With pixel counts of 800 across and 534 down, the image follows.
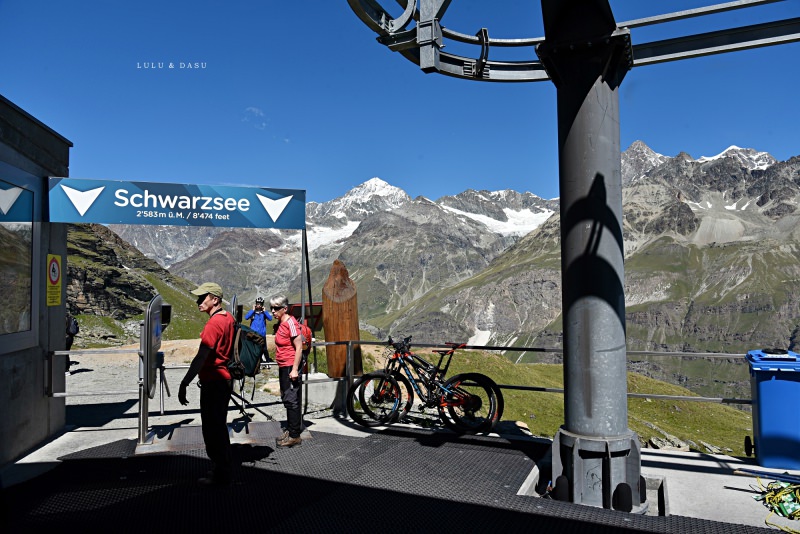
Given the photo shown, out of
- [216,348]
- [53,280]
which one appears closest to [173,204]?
[53,280]

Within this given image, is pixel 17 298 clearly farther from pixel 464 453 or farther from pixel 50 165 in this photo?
pixel 464 453

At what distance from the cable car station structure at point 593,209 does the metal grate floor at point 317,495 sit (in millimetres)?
503

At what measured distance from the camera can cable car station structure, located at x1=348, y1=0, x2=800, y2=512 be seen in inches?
225

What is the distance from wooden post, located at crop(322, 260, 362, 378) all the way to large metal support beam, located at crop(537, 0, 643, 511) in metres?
5.80

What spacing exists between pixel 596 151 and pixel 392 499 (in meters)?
3.97

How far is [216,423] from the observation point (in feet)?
20.4

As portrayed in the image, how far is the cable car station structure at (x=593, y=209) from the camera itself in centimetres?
572

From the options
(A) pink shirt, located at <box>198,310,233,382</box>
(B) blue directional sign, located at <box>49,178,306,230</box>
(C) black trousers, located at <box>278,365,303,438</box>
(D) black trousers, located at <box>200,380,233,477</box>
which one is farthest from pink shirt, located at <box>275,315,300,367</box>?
(B) blue directional sign, located at <box>49,178,306,230</box>

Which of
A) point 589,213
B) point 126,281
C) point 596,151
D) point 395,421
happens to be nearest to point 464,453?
point 395,421

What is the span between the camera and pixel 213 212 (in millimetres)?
10039

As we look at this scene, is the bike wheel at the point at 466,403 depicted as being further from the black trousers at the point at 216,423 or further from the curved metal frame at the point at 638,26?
the curved metal frame at the point at 638,26

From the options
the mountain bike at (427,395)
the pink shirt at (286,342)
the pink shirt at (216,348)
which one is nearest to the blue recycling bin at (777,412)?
the mountain bike at (427,395)

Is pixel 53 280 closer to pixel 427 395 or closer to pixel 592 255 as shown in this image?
pixel 427 395

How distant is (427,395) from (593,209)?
4.28m
